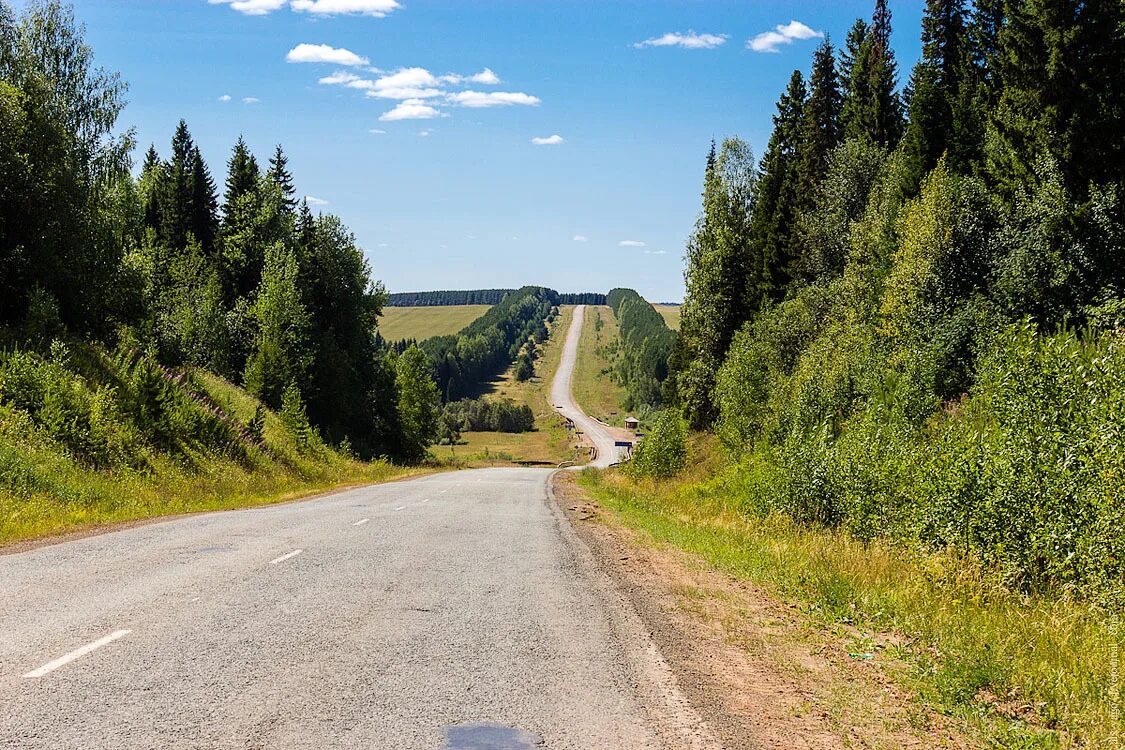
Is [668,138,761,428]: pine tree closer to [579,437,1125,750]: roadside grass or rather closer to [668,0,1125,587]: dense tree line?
[668,0,1125,587]: dense tree line

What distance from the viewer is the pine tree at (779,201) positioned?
51.1 metres

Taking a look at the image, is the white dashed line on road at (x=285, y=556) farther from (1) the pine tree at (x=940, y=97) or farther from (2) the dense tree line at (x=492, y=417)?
(2) the dense tree line at (x=492, y=417)

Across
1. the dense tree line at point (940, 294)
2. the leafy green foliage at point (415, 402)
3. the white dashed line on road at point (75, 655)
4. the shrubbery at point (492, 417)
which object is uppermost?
the dense tree line at point (940, 294)

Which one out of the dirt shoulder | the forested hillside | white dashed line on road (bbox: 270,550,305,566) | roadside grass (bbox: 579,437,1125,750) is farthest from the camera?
the forested hillside

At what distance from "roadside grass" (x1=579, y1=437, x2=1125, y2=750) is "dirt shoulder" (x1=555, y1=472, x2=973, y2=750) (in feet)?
0.89

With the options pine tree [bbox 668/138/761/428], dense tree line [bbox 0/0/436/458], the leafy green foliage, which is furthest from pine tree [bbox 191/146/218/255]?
pine tree [bbox 668/138/761/428]

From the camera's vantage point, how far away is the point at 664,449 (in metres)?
43.6

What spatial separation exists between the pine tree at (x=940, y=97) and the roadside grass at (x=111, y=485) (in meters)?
30.5

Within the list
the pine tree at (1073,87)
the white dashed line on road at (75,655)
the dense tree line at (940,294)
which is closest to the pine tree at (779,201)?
the dense tree line at (940,294)

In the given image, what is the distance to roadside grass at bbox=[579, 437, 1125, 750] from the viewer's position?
6.33 m

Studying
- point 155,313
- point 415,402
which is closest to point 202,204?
point 155,313

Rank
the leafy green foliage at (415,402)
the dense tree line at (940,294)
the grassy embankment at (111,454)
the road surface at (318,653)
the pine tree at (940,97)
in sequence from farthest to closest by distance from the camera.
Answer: the leafy green foliage at (415,402), the pine tree at (940,97), the grassy embankment at (111,454), the dense tree line at (940,294), the road surface at (318,653)

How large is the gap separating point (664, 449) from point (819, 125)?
26.9 meters

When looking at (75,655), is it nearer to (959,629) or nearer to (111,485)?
(959,629)
